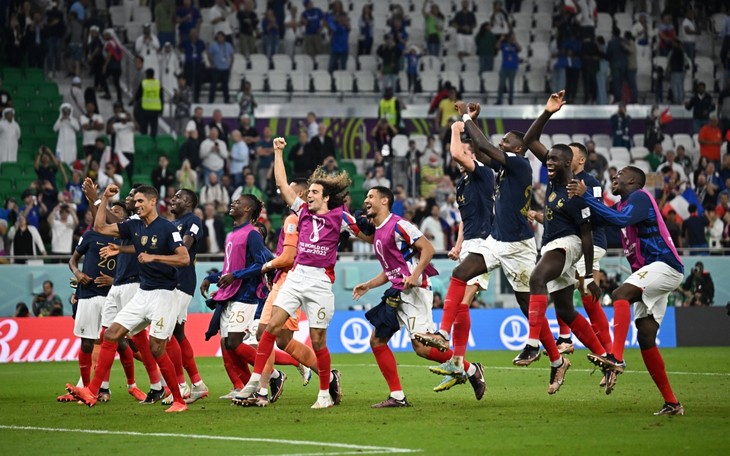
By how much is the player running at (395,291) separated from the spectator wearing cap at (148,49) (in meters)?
18.8

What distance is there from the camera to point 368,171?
1192 inches

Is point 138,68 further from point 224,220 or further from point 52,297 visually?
point 52,297

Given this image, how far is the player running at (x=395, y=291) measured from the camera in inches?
535

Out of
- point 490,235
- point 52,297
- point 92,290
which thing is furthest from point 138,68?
point 490,235

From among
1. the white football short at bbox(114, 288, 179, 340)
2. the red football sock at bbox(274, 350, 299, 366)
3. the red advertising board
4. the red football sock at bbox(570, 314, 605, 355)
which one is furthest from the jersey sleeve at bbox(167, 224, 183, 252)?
the red advertising board

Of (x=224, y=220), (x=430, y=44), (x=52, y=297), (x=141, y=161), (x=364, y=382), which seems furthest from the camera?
(x=430, y=44)

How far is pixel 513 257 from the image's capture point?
45.8ft

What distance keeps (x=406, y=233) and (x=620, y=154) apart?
1986cm

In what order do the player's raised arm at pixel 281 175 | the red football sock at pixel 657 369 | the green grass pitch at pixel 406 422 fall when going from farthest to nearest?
1. the player's raised arm at pixel 281 175
2. the red football sock at pixel 657 369
3. the green grass pitch at pixel 406 422

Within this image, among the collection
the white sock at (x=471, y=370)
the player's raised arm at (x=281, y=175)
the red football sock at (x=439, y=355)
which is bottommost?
the white sock at (x=471, y=370)

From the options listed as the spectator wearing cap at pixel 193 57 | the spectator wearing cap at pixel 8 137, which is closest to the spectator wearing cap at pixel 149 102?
the spectator wearing cap at pixel 193 57

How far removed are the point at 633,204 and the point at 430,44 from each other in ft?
76.3

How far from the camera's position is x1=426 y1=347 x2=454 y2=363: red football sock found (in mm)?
13961

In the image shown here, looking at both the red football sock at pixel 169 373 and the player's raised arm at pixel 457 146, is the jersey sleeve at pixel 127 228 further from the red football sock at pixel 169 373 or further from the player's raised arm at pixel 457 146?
the player's raised arm at pixel 457 146
